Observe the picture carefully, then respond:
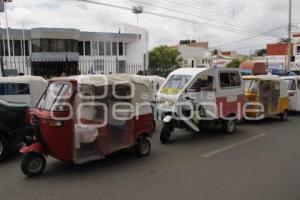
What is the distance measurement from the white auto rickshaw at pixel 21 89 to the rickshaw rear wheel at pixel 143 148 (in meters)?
4.97

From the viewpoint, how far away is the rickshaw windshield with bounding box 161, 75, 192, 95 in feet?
32.0

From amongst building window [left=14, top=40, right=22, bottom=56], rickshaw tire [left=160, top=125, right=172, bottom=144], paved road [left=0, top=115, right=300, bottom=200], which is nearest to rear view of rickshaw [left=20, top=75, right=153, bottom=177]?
paved road [left=0, top=115, right=300, bottom=200]

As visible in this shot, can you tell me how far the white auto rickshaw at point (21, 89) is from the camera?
10.5 metres

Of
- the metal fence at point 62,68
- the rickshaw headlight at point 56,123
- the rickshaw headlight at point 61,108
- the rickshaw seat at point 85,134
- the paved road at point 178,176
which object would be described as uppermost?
the metal fence at point 62,68

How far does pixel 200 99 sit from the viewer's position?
9883mm

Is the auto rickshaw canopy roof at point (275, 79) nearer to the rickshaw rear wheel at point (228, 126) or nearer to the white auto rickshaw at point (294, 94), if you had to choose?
the white auto rickshaw at point (294, 94)

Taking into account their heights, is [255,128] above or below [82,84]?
below

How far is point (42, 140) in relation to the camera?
638 centimetres

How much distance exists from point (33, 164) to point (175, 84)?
527cm

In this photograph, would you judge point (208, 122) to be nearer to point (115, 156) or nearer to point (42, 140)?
point (115, 156)

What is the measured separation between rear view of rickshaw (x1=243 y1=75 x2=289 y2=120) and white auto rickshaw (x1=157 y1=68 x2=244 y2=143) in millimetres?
1499

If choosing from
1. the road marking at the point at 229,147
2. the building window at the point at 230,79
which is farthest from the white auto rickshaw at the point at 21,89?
the road marking at the point at 229,147

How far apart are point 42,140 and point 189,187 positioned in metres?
3.13

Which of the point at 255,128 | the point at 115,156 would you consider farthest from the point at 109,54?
the point at 115,156
